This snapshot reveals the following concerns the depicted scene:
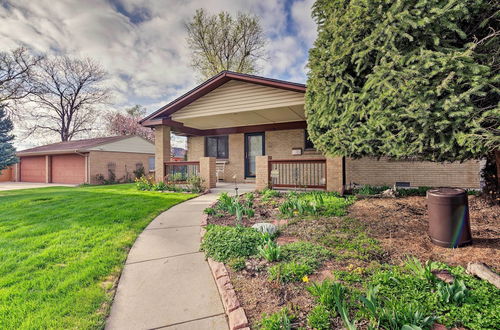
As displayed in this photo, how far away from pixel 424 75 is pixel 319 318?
2777 millimetres

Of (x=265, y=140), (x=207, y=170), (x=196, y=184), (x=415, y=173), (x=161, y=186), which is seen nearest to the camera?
(x=415, y=173)

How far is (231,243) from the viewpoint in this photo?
300cm

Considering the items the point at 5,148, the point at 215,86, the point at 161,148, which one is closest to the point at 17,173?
the point at 5,148

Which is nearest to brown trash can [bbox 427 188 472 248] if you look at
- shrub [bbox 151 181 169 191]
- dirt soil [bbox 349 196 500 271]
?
dirt soil [bbox 349 196 500 271]

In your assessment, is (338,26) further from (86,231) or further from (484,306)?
(86,231)

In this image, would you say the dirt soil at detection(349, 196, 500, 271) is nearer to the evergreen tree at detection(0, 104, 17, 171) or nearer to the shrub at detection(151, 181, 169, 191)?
the shrub at detection(151, 181, 169, 191)

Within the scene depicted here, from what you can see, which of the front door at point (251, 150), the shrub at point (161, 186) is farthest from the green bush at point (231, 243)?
the front door at point (251, 150)

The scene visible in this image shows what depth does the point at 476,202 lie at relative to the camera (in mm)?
4566

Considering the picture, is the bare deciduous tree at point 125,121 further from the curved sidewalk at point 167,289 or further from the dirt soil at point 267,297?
the dirt soil at point 267,297

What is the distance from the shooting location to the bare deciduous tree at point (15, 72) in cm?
1878

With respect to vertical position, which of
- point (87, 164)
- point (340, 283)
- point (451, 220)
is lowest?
point (340, 283)

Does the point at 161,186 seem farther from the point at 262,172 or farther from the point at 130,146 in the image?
the point at 130,146

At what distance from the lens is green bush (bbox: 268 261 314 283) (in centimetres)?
220

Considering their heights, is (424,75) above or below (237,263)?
above
